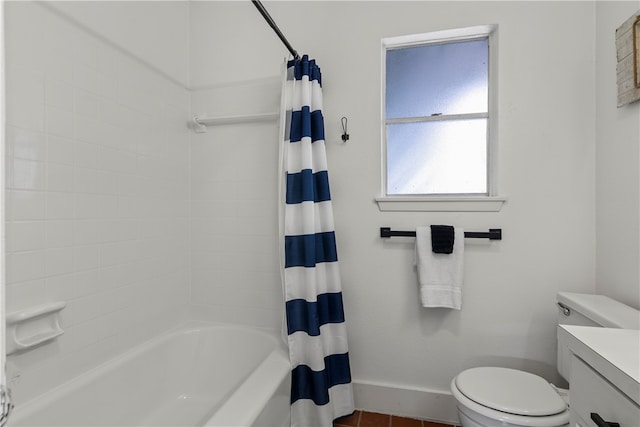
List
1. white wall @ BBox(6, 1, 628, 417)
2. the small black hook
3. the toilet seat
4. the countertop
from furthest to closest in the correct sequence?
the small black hook
white wall @ BBox(6, 1, 628, 417)
the toilet seat
the countertop

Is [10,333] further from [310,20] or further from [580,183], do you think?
[580,183]

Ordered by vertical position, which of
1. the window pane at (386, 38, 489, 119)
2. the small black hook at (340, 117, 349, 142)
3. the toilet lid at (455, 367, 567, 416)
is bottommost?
the toilet lid at (455, 367, 567, 416)

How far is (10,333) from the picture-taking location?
3.54 ft

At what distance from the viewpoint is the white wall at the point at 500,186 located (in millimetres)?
1529

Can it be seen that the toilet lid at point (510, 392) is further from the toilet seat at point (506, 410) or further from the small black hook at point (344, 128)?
the small black hook at point (344, 128)

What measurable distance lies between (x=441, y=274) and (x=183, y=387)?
1.56m

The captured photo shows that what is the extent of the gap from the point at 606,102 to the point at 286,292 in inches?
69.3

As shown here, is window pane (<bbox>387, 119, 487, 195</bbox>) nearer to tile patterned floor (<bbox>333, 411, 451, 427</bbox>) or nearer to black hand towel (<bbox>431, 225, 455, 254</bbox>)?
black hand towel (<bbox>431, 225, 455, 254</bbox>)

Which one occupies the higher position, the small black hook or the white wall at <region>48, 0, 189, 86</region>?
the white wall at <region>48, 0, 189, 86</region>

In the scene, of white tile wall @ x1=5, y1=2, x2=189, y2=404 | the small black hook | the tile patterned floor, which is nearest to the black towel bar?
the small black hook

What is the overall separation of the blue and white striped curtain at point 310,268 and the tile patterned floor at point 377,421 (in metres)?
0.07

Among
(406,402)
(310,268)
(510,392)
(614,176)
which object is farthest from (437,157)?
(406,402)

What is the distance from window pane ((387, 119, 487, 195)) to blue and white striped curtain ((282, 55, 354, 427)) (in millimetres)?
477

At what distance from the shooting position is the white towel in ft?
5.20
